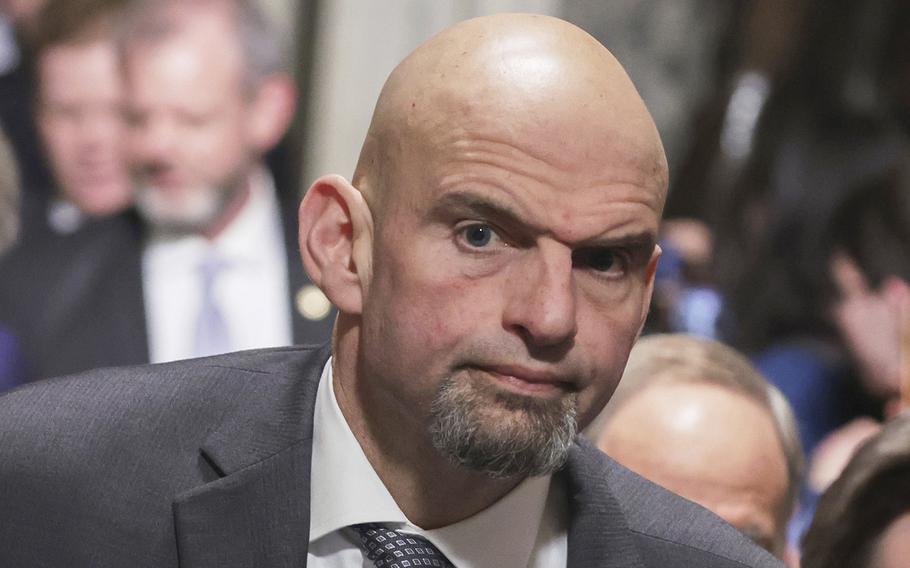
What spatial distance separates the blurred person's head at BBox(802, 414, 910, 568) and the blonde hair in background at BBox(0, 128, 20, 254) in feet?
9.20

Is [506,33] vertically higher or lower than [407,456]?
higher

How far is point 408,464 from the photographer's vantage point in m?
2.58

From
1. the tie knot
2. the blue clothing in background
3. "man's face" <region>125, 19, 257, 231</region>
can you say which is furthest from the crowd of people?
the blue clothing in background

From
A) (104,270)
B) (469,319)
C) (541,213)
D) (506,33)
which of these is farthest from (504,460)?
(104,270)

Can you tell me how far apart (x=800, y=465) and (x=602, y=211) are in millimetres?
1563

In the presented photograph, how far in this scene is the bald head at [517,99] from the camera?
238 cm

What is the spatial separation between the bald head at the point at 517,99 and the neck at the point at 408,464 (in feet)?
1.04

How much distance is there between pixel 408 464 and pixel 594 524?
33cm

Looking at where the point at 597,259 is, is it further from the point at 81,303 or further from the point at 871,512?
the point at 81,303

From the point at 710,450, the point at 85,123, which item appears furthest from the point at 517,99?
the point at 85,123

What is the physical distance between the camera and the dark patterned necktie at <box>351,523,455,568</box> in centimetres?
250

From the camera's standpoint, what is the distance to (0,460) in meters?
2.47

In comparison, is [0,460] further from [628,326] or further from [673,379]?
[673,379]

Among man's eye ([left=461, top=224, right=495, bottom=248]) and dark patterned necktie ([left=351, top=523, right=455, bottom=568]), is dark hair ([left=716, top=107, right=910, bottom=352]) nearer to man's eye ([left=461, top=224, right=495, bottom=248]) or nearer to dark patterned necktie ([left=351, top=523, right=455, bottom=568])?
dark patterned necktie ([left=351, top=523, right=455, bottom=568])
